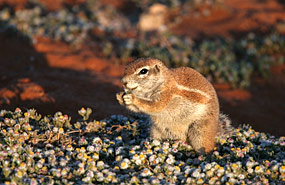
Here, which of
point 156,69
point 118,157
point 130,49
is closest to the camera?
point 118,157

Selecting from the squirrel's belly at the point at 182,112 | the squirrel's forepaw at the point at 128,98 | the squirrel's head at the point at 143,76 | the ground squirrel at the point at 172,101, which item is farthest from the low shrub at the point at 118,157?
the squirrel's head at the point at 143,76

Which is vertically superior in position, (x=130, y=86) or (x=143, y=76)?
(x=143, y=76)

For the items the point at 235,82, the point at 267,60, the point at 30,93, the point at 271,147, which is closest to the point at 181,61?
the point at 235,82

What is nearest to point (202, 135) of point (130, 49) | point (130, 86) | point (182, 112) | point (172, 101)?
point (182, 112)

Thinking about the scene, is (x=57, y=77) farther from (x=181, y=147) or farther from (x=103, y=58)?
(x=181, y=147)

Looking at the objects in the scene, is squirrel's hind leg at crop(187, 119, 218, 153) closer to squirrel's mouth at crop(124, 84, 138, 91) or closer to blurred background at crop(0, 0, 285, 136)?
squirrel's mouth at crop(124, 84, 138, 91)

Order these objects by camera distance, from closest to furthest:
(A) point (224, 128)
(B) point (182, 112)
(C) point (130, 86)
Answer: (C) point (130, 86) → (B) point (182, 112) → (A) point (224, 128)

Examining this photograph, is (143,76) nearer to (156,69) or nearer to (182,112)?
(156,69)

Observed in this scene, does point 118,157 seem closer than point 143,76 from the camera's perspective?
Yes
